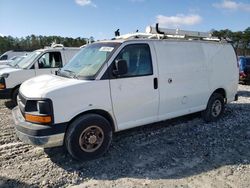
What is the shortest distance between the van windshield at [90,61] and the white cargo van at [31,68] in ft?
13.1

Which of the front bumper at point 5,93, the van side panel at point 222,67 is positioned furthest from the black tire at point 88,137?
the front bumper at point 5,93

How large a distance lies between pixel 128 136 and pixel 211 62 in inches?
111

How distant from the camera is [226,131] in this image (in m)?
6.38

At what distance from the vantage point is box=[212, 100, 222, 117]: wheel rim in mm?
7094

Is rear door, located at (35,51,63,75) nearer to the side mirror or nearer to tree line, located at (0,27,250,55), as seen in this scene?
the side mirror

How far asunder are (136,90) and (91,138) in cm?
125

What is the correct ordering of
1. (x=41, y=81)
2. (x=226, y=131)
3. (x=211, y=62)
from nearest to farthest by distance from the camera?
(x=41, y=81)
(x=226, y=131)
(x=211, y=62)

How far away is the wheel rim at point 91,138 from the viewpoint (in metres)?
4.66

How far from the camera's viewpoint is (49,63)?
9883mm

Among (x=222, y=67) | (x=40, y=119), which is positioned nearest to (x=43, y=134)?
(x=40, y=119)

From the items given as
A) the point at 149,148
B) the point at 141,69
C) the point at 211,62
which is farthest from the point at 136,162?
the point at 211,62

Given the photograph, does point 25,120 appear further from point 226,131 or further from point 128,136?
point 226,131

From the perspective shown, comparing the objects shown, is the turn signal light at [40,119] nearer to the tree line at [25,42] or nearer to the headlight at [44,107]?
the headlight at [44,107]

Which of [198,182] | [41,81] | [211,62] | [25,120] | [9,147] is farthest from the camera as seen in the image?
[211,62]
